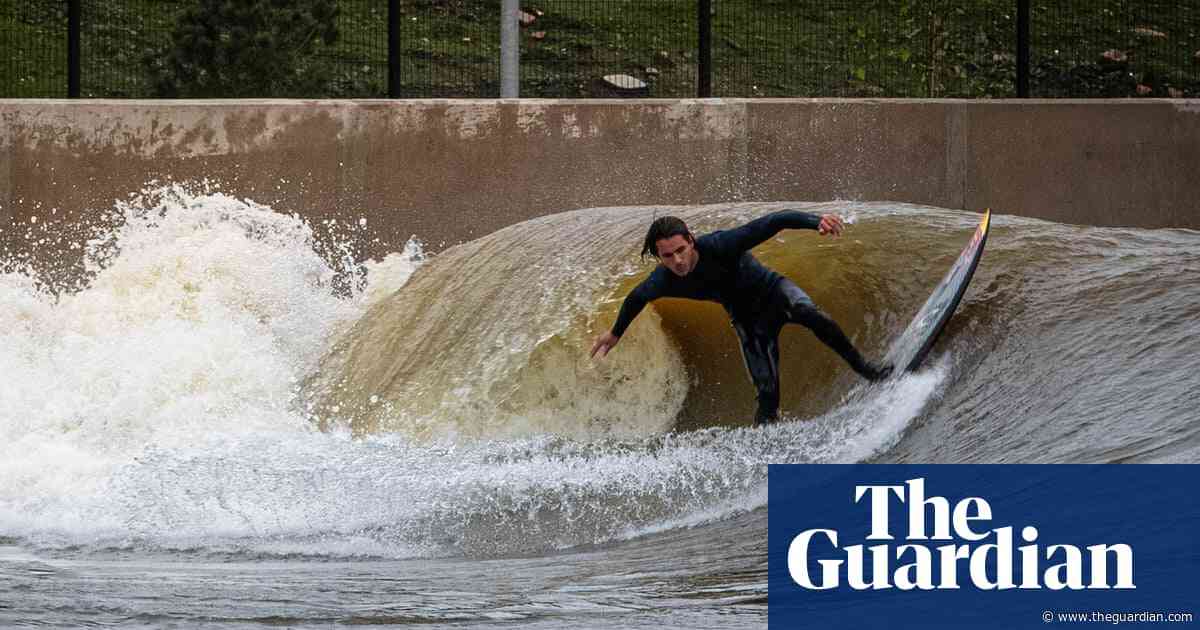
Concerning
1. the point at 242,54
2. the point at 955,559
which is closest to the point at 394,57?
the point at 242,54

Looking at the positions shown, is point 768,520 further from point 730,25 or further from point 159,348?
point 730,25

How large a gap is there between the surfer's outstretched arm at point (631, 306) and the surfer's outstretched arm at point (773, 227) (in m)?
0.37

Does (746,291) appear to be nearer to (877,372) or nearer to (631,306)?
(631,306)

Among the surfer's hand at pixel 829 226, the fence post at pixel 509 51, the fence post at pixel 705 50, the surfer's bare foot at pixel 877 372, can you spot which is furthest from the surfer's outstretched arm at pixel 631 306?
the fence post at pixel 705 50

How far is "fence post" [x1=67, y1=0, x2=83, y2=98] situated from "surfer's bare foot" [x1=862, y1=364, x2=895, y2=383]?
7.35m

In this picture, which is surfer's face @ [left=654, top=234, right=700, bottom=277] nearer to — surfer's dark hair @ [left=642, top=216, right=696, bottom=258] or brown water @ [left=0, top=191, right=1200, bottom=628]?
surfer's dark hair @ [left=642, top=216, right=696, bottom=258]

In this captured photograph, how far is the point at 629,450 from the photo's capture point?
7.79 meters

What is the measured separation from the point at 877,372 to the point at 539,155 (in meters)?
4.97

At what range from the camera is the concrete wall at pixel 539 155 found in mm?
11609

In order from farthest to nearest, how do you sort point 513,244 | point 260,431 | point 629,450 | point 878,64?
point 878,64, point 513,244, point 260,431, point 629,450

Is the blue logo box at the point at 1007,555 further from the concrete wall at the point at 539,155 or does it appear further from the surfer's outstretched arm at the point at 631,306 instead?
the concrete wall at the point at 539,155

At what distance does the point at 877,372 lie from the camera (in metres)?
7.41

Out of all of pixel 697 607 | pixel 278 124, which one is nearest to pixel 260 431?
pixel 278 124

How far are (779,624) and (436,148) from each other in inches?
306
